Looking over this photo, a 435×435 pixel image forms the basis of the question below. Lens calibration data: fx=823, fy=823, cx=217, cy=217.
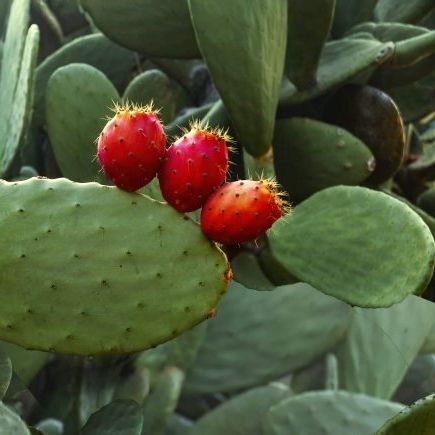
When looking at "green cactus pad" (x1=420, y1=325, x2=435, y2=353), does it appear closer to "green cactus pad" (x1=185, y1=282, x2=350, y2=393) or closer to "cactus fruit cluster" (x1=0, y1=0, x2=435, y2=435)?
"cactus fruit cluster" (x1=0, y1=0, x2=435, y2=435)

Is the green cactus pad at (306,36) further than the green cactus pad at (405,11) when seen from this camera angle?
No

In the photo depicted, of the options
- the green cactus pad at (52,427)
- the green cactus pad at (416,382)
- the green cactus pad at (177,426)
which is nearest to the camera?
the green cactus pad at (52,427)

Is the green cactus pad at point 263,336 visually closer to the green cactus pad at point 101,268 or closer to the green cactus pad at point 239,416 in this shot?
the green cactus pad at point 239,416

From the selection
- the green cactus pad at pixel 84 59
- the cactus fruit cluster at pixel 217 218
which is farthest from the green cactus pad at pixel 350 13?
the green cactus pad at pixel 84 59

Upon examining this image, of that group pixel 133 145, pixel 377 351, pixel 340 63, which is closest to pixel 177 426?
pixel 377 351

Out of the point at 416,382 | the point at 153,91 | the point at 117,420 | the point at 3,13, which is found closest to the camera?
the point at 117,420

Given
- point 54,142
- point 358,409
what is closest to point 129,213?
point 54,142

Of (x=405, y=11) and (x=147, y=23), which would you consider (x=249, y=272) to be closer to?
(x=147, y=23)

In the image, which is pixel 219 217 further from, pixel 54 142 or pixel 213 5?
pixel 54 142
